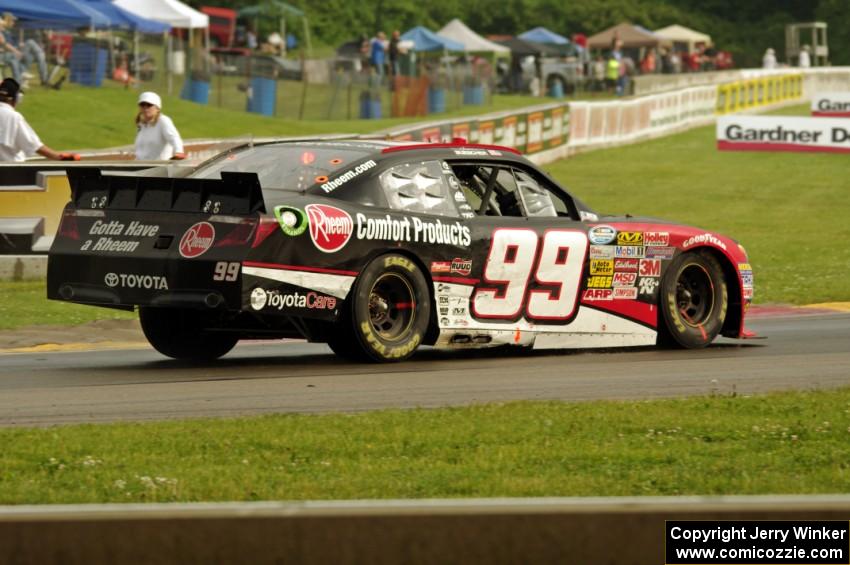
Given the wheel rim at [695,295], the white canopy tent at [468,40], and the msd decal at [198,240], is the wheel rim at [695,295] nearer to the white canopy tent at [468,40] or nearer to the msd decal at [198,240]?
the msd decal at [198,240]

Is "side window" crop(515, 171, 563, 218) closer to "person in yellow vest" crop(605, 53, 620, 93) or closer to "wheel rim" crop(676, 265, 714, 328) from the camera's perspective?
"wheel rim" crop(676, 265, 714, 328)

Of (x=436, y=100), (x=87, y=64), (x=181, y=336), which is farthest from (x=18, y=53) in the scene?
(x=181, y=336)

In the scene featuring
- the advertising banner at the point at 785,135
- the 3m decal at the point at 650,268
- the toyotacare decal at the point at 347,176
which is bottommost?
the 3m decal at the point at 650,268

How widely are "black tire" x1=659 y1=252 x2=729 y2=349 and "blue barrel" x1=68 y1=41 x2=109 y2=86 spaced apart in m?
26.7

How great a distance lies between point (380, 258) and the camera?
10.5 metres

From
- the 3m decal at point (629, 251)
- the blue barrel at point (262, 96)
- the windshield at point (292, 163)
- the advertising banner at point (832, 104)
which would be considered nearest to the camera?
the windshield at point (292, 163)

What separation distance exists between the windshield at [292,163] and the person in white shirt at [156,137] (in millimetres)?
4655

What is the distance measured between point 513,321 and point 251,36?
168 ft

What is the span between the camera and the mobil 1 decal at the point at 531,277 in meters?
11.2

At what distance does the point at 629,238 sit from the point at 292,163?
2493 mm

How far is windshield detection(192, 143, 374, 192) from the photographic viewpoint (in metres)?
10.7

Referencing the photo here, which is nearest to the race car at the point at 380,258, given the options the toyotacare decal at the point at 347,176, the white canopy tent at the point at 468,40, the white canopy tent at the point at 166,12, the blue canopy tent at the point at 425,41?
the toyotacare decal at the point at 347,176

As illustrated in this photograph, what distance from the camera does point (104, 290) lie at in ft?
34.1

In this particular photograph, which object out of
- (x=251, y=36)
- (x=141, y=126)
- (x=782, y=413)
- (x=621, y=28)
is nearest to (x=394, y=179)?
(x=782, y=413)
